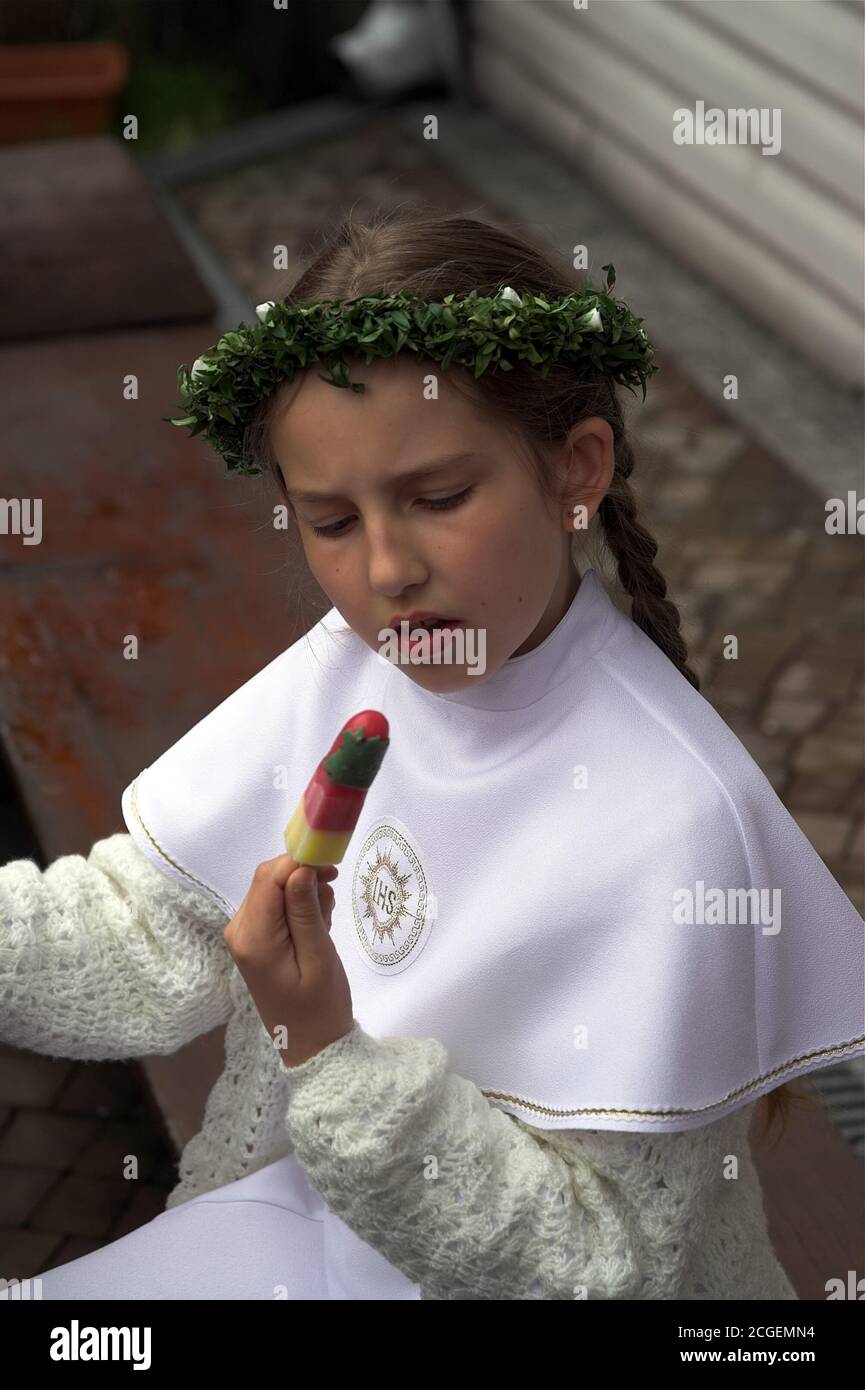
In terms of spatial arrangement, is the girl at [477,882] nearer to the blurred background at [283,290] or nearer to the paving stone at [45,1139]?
the blurred background at [283,290]

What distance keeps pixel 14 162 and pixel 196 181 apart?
1.85 metres

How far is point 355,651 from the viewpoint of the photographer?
2.24m

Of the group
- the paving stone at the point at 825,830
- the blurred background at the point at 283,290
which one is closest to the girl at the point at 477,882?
the blurred background at the point at 283,290

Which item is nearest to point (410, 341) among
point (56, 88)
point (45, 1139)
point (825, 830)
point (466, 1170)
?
point (466, 1170)

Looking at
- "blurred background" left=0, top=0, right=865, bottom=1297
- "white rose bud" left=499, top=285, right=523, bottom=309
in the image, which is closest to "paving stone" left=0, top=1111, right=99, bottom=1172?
"blurred background" left=0, top=0, right=865, bottom=1297

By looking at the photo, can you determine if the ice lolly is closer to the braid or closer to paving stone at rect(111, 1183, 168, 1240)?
the braid

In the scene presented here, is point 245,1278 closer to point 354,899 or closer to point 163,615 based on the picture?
point 354,899

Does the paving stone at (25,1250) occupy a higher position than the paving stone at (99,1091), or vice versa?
the paving stone at (99,1091)

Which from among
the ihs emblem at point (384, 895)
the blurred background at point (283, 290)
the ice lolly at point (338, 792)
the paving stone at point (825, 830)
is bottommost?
the ihs emblem at point (384, 895)

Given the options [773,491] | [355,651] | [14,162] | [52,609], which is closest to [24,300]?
[14,162]

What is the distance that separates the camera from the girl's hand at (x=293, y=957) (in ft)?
6.00

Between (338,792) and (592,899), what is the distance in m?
0.40

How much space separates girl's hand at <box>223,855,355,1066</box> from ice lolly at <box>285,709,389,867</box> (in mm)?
54

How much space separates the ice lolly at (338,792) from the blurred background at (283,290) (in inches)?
27.6
